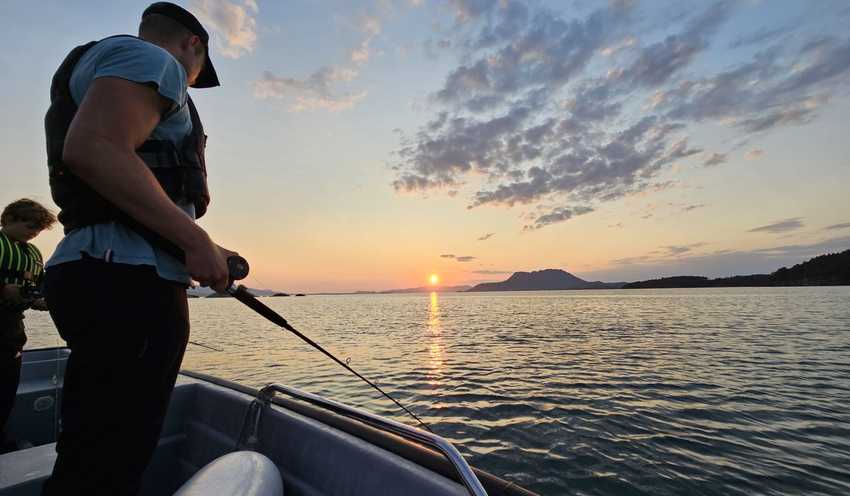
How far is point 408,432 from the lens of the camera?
203cm

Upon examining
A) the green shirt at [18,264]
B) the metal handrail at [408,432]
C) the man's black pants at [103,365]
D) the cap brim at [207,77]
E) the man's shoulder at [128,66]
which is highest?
the cap brim at [207,77]

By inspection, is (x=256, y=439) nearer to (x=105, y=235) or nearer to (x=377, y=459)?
(x=377, y=459)

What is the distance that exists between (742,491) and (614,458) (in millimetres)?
1680

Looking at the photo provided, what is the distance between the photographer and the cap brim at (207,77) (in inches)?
80.8

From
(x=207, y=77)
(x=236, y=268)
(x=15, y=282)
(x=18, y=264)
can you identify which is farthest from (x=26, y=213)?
(x=236, y=268)

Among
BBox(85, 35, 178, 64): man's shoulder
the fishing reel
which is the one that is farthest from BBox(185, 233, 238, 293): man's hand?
BBox(85, 35, 178, 64): man's shoulder

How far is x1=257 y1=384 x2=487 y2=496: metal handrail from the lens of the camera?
1668mm

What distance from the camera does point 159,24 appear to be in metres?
1.76

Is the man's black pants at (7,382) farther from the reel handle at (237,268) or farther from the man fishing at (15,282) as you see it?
the reel handle at (237,268)

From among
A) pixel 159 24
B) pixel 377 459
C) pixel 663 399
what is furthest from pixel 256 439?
pixel 663 399

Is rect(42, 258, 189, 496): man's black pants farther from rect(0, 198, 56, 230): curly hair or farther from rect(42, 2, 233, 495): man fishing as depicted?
rect(0, 198, 56, 230): curly hair

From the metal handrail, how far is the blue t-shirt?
1.38 metres

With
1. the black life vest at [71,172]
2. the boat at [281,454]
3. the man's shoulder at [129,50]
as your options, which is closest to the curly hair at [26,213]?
the boat at [281,454]

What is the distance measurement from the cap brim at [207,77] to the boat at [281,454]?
214 centimetres
